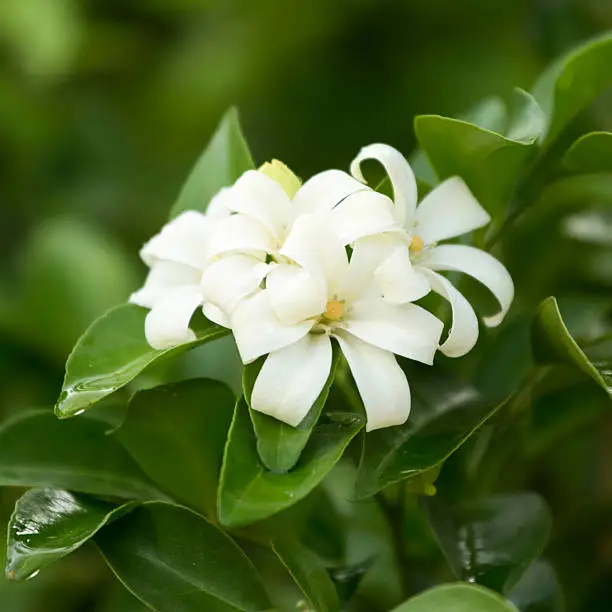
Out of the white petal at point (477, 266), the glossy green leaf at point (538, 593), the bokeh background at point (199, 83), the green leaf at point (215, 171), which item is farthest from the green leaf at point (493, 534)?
the bokeh background at point (199, 83)

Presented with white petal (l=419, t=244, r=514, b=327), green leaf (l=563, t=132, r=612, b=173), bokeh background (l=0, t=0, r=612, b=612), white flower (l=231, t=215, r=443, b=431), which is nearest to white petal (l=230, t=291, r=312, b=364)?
white flower (l=231, t=215, r=443, b=431)

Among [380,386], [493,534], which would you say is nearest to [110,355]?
[380,386]

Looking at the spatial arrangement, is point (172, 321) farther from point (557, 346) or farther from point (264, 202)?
point (557, 346)

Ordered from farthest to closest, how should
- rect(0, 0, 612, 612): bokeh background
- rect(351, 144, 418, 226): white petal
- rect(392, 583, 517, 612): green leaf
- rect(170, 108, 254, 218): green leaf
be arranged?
rect(0, 0, 612, 612): bokeh background, rect(170, 108, 254, 218): green leaf, rect(351, 144, 418, 226): white petal, rect(392, 583, 517, 612): green leaf

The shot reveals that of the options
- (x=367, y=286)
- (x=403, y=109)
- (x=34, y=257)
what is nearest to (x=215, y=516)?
(x=367, y=286)

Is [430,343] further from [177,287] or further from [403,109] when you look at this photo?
[403,109]

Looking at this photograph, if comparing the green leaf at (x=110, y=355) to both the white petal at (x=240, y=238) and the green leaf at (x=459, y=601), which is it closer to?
the white petal at (x=240, y=238)

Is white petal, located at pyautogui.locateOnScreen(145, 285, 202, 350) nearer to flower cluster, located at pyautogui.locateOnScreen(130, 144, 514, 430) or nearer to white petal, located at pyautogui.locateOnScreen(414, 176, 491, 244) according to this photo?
flower cluster, located at pyautogui.locateOnScreen(130, 144, 514, 430)
